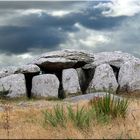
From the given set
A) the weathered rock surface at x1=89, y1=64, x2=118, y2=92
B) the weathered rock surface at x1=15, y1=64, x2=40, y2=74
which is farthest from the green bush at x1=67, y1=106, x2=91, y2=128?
the weathered rock surface at x1=15, y1=64, x2=40, y2=74

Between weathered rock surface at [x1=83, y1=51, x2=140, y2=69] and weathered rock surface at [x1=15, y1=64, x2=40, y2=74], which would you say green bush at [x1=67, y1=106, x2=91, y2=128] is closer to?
weathered rock surface at [x1=15, y1=64, x2=40, y2=74]

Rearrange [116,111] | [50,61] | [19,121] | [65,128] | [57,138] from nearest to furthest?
[57,138]
[65,128]
[116,111]
[19,121]
[50,61]

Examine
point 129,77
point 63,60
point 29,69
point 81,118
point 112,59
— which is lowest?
point 129,77

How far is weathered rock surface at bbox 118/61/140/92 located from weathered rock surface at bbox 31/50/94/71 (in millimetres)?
2701

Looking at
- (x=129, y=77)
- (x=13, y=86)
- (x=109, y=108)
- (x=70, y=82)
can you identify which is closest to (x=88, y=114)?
(x=109, y=108)

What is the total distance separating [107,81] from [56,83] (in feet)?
10.5

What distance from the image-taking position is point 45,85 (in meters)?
34.2

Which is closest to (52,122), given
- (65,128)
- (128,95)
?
(65,128)

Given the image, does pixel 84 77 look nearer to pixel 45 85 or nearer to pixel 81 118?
pixel 45 85

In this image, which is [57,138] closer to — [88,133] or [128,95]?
[88,133]

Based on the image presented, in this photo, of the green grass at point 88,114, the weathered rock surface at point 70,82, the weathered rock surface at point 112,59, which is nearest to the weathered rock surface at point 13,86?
the weathered rock surface at point 70,82

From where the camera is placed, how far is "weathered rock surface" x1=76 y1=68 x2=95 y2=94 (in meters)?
35.8

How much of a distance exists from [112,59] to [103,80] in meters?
2.70

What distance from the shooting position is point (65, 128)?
15.2 metres
